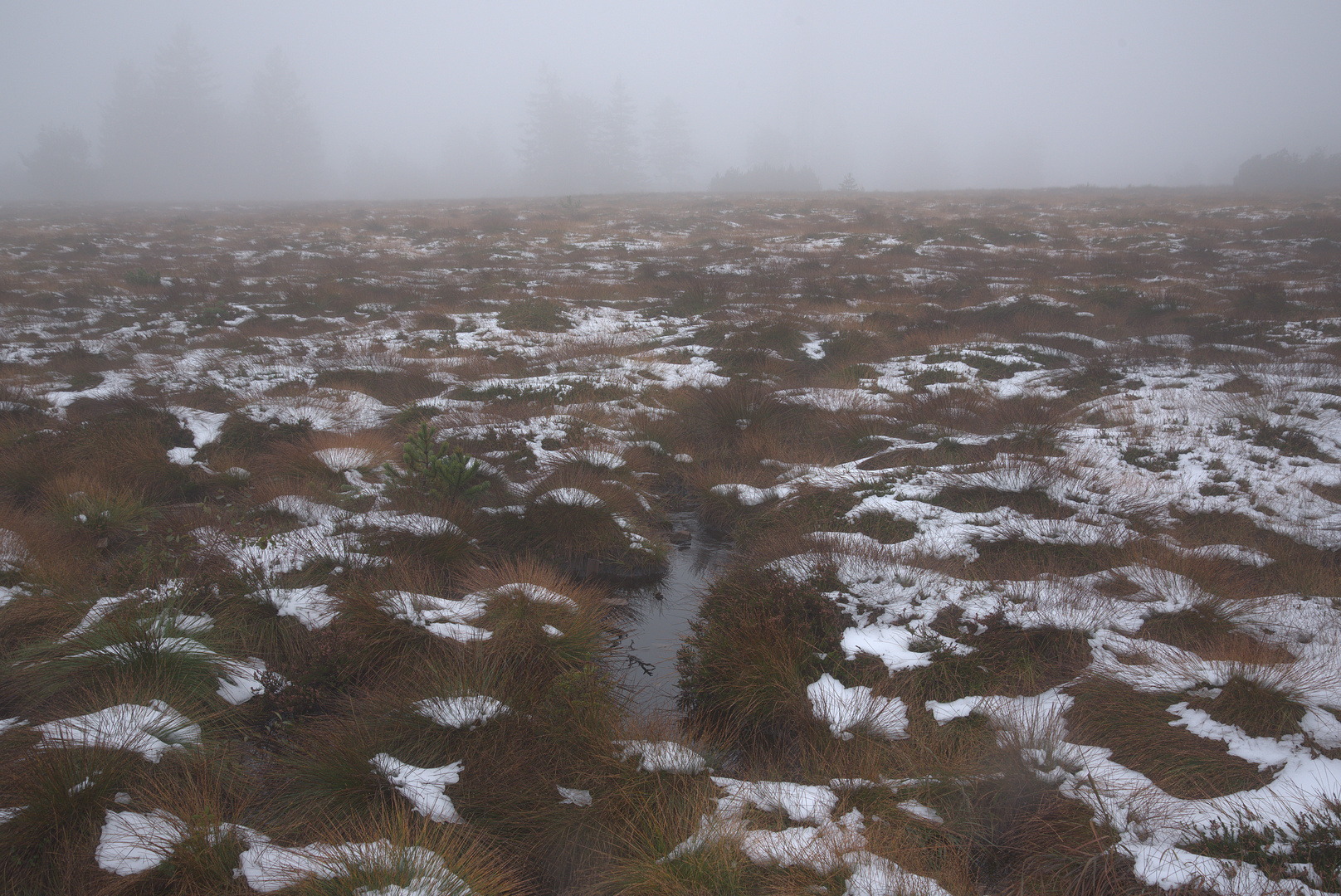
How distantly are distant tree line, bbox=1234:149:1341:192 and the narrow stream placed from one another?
189 feet

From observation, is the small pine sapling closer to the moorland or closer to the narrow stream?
the moorland

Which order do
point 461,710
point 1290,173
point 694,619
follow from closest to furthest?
point 461,710
point 694,619
point 1290,173

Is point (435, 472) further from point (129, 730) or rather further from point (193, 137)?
point (193, 137)

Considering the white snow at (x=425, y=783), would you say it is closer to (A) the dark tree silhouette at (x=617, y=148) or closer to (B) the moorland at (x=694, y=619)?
(B) the moorland at (x=694, y=619)

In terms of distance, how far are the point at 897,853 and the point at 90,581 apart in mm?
5310

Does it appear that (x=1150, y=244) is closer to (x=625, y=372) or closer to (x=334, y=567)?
(x=625, y=372)

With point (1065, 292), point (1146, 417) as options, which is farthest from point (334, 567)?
point (1065, 292)

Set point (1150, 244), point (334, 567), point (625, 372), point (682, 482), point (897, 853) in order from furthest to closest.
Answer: point (1150, 244), point (625, 372), point (682, 482), point (334, 567), point (897, 853)

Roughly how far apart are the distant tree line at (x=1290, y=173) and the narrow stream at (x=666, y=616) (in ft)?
189

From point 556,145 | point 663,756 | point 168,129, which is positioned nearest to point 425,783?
point 663,756

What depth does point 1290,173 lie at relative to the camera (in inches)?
1706

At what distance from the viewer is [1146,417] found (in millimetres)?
7672

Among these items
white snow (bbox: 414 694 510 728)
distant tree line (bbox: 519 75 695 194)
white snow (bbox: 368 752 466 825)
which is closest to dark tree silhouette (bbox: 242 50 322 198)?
distant tree line (bbox: 519 75 695 194)

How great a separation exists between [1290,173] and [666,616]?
62.3 meters
